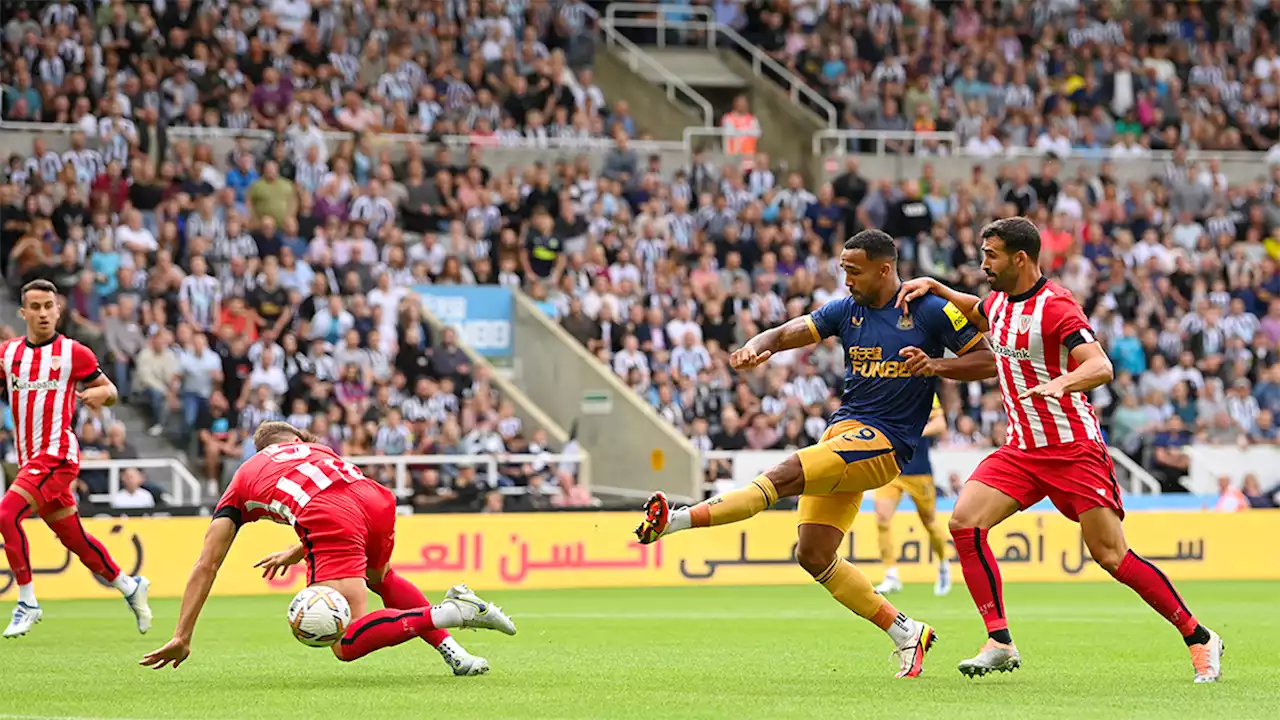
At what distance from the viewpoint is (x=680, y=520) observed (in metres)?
9.56

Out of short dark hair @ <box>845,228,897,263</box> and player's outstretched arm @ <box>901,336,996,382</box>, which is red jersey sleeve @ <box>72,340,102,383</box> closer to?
short dark hair @ <box>845,228,897,263</box>

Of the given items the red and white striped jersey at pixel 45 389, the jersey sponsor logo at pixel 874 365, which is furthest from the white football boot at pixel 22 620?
the jersey sponsor logo at pixel 874 365

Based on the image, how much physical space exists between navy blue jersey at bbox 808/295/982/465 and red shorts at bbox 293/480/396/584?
256cm

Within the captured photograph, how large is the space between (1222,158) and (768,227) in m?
8.90

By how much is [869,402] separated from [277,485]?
3.08 m

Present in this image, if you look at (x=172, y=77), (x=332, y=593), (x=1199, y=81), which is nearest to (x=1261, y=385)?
(x=1199, y=81)

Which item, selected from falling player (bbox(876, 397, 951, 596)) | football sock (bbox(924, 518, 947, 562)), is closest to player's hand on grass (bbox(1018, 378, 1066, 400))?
falling player (bbox(876, 397, 951, 596))

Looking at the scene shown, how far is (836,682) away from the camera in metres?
10.2

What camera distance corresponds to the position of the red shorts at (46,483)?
46.3 ft

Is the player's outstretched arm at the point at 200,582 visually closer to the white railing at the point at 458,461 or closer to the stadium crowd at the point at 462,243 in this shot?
the white railing at the point at 458,461

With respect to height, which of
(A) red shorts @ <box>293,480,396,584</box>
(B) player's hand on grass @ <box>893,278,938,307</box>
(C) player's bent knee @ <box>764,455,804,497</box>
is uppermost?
(B) player's hand on grass @ <box>893,278,938,307</box>

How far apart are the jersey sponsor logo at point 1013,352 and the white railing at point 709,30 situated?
22.2m

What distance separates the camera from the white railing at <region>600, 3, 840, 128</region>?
32969 millimetres

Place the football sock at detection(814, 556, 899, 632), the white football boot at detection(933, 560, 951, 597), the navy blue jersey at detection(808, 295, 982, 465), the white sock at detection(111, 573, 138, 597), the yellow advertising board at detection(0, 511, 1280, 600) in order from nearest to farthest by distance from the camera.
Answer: the navy blue jersey at detection(808, 295, 982, 465)
the football sock at detection(814, 556, 899, 632)
the white sock at detection(111, 573, 138, 597)
the white football boot at detection(933, 560, 951, 597)
the yellow advertising board at detection(0, 511, 1280, 600)
